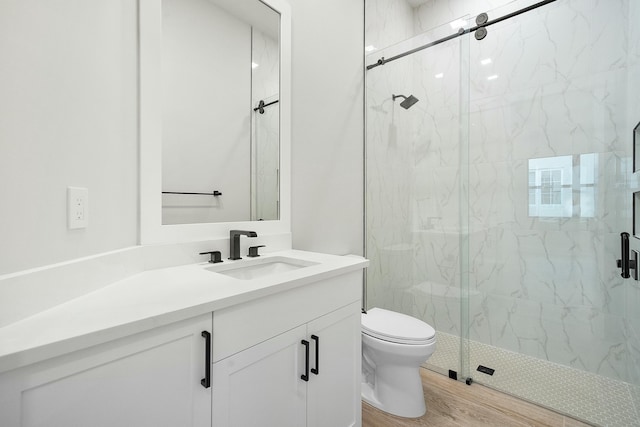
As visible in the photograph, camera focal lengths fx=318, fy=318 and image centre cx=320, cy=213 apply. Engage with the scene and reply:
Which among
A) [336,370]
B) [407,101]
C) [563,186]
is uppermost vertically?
[407,101]

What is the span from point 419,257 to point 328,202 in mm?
852

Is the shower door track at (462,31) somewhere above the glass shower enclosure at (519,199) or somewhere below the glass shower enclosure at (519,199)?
above

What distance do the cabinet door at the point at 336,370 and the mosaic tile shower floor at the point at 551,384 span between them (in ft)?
3.16

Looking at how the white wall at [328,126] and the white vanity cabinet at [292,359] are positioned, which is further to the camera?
the white wall at [328,126]

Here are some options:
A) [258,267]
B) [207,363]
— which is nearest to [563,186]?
[258,267]

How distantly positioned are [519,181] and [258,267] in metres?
1.90

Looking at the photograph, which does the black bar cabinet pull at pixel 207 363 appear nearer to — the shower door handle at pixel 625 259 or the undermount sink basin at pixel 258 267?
the undermount sink basin at pixel 258 267

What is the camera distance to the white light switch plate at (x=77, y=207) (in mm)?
846

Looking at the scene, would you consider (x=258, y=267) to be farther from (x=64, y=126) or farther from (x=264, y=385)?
(x=64, y=126)

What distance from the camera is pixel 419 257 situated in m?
2.38

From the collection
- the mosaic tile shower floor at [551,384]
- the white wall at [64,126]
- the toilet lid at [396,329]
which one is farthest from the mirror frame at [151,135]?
the mosaic tile shower floor at [551,384]

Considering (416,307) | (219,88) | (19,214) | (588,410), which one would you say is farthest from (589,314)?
(19,214)

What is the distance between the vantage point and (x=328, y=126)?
2082 mm

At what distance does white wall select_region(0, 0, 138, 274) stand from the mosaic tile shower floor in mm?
2051
